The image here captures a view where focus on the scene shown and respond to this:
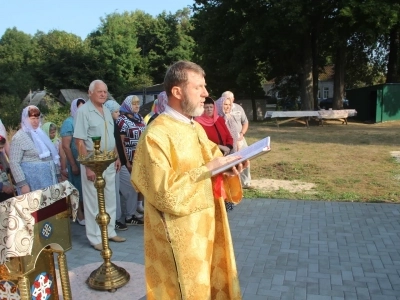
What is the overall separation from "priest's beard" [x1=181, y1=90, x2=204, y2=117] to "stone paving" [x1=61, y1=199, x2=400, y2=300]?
6.56 ft

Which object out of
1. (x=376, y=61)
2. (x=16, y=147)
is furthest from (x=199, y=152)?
(x=376, y=61)

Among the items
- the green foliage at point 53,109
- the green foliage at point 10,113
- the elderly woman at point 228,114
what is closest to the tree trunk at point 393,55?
the green foliage at point 53,109

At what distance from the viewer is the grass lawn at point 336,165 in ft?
25.1

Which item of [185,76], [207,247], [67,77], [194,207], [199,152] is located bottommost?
[207,247]

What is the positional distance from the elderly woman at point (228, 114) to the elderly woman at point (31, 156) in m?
3.12

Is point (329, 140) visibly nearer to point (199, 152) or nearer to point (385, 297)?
point (385, 297)

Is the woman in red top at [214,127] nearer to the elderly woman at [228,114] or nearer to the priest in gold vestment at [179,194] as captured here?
the elderly woman at [228,114]

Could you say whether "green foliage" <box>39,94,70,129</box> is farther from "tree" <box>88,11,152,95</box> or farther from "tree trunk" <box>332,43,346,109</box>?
"tree trunk" <box>332,43,346,109</box>

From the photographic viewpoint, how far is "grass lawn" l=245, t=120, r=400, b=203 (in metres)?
7.65

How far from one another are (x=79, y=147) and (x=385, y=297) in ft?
11.7

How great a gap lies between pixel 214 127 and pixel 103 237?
276 cm

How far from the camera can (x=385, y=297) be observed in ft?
12.2

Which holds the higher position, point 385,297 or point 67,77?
point 67,77

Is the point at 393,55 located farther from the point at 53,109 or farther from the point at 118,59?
the point at 118,59
